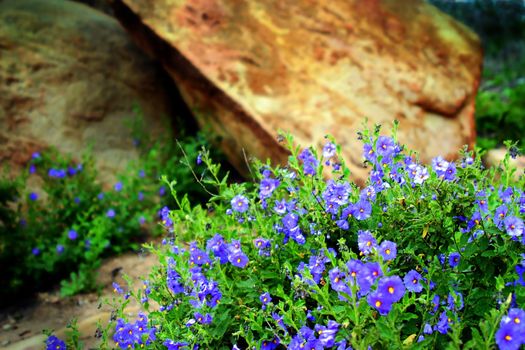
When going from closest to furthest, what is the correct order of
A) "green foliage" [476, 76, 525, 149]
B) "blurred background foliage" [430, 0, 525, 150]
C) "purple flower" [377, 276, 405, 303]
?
1. "purple flower" [377, 276, 405, 303]
2. "green foliage" [476, 76, 525, 149]
3. "blurred background foliage" [430, 0, 525, 150]

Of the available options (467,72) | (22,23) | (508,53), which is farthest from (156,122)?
(508,53)

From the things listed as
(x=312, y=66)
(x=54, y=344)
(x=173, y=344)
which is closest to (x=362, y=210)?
(x=173, y=344)

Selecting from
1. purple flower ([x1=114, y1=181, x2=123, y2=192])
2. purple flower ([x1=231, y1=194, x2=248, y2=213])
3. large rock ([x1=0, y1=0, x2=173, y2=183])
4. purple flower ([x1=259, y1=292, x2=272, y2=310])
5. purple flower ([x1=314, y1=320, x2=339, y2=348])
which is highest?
purple flower ([x1=231, y1=194, x2=248, y2=213])

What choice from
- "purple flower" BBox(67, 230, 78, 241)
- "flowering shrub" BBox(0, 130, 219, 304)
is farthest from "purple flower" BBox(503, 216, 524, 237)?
"purple flower" BBox(67, 230, 78, 241)

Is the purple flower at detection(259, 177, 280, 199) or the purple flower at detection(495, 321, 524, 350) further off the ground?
the purple flower at detection(495, 321, 524, 350)

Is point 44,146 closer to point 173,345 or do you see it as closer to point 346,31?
point 346,31

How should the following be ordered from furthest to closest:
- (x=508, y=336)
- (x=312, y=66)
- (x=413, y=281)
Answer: (x=312, y=66), (x=413, y=281), (x=508, y=336)

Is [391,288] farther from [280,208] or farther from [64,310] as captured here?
[64,310]

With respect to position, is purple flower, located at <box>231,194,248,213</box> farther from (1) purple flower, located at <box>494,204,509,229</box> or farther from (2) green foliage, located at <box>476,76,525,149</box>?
(2) green foliage, located at <box>476,76,525,149</box>
